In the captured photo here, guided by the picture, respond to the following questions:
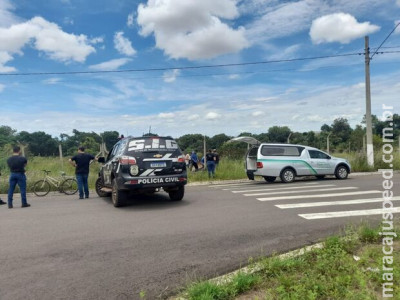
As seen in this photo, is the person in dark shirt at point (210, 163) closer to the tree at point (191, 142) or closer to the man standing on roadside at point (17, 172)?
the tree at point (191, 142)

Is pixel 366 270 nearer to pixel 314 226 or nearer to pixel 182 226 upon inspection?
pixel 314 226

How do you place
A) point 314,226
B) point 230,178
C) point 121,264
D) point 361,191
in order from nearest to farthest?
point 121,264 → point 314,226 → point 361,191 → point 230,178

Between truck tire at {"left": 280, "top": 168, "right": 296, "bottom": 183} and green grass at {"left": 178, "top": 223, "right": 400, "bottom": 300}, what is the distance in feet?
34.2

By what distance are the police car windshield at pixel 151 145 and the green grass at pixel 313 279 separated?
17.0 ft

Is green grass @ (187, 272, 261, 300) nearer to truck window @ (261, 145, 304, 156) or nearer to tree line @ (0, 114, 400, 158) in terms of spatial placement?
truck window @ (261, 145, 304, 156)

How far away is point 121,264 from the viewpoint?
171 inches

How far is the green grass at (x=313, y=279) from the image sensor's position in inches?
123

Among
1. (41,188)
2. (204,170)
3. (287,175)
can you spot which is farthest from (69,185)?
(287,175)

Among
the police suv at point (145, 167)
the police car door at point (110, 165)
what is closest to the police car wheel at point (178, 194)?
the police suv at point (145, 167)

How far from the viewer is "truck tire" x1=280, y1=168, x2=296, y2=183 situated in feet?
47.9

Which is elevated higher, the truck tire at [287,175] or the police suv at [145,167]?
the police suv at [145,167]

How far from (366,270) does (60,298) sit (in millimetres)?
3388

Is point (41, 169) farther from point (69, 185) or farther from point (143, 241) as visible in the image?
point (143, 241)

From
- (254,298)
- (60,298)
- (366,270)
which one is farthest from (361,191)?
(60,298)
